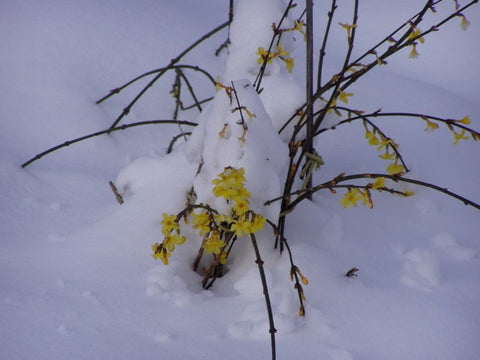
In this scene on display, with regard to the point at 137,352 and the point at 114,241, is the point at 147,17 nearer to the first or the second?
the point at 114,241

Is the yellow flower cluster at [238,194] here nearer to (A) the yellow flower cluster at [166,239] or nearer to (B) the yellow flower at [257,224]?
(B) the yellow flower at [257,224]

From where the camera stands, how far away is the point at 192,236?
3.76ft

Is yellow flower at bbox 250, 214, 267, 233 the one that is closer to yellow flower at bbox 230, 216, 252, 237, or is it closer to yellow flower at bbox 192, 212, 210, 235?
Answer: yellow flower at bbox 230, 216, 252, 237

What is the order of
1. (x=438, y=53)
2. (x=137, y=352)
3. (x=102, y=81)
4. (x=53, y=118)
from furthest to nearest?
(x=438, y=53), (x=102, y=81), (x=53, y=118), (x=137, y=352)

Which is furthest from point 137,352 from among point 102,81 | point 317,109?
point 102,81

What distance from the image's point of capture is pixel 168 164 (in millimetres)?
1295

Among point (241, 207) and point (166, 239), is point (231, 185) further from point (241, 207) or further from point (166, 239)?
point (166, 239)

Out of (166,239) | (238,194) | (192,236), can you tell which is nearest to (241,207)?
(238,194)

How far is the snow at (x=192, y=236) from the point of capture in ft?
3.01

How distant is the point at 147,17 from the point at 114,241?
1.21 meters

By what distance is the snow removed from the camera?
916 mm

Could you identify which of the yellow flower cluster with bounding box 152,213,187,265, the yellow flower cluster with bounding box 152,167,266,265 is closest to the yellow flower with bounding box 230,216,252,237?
the yellow flower cluster with bounding box 152,167,266,265

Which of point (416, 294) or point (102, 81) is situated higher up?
point (102, 81)

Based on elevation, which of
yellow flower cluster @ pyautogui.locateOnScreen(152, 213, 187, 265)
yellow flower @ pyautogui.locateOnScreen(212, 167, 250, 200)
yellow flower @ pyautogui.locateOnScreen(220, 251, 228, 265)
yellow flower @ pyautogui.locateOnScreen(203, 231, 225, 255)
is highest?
yellow flower @ pyautogui.locateOnScreen(220, 251, 228, 265)
